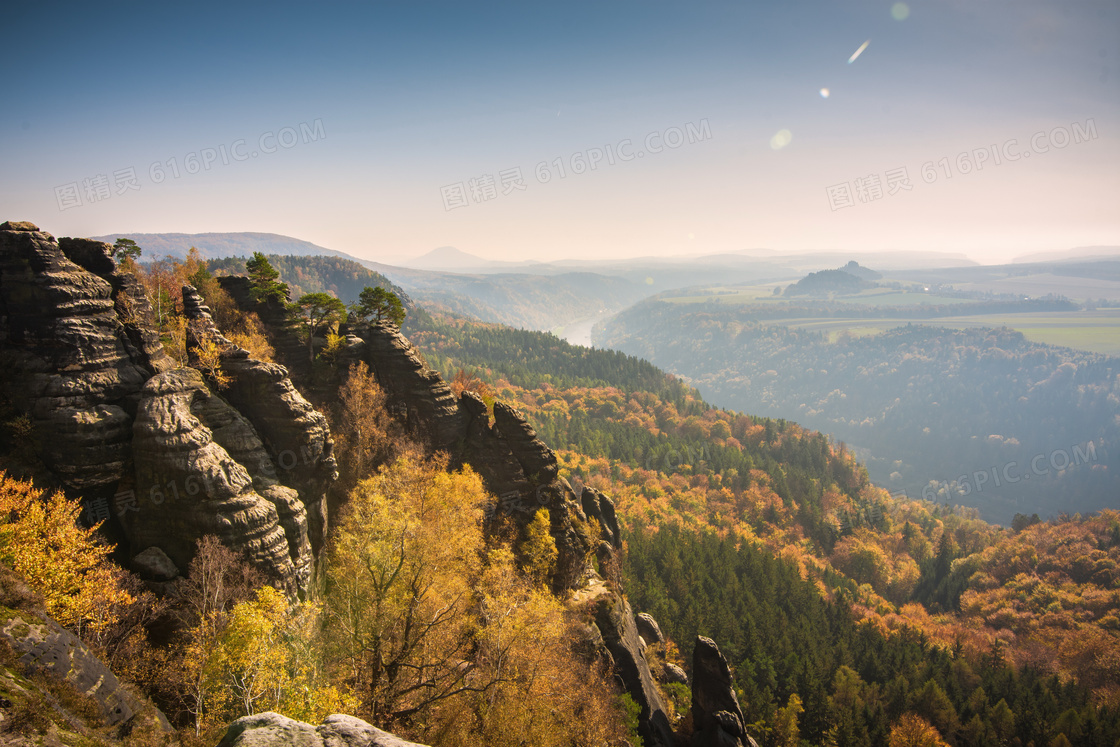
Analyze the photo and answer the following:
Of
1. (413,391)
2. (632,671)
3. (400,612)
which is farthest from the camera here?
(413,391)

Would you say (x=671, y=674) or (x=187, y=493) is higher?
(x=187, y=493)

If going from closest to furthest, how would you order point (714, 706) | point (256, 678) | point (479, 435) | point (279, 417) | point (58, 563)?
1. point (58, 563)
2. point (256, 678)
3. point (279, 417)
4. point (714, 706)
5. point (479, 435)

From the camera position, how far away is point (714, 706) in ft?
137

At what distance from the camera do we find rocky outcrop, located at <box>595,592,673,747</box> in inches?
1597

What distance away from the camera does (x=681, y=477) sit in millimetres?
148875

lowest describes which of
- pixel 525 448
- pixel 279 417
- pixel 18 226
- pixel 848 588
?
pixel 848 588

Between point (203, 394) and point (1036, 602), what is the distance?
15824cm

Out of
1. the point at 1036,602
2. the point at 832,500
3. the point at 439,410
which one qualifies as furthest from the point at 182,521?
the point at 832,500

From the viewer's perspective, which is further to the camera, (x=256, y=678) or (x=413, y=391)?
(x=413, y=391)

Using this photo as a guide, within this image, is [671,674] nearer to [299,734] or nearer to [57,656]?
[57,656]

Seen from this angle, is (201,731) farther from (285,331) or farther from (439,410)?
(285,331)

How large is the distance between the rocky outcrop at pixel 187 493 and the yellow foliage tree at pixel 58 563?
307cm

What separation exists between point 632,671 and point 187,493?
3695cm

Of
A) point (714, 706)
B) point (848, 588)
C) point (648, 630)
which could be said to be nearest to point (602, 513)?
point (648, 630)
